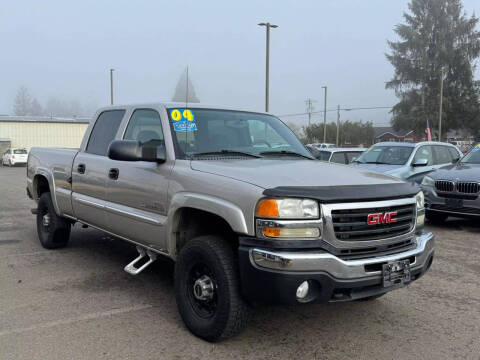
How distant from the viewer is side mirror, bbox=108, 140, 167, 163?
3.92 meters

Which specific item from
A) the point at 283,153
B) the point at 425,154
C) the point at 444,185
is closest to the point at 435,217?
the point at 444,185

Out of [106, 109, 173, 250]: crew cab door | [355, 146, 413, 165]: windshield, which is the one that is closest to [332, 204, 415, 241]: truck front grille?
[106, 109, 173, 250]: crew cab door

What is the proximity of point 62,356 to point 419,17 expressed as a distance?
167ft

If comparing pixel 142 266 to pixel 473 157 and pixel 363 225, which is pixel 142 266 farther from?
pixel 473 157

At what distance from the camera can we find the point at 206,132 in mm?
4336

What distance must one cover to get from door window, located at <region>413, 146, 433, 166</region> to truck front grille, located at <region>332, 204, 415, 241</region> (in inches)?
297

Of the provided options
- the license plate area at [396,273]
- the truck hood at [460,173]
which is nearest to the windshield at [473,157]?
the truck hood at [460,173]

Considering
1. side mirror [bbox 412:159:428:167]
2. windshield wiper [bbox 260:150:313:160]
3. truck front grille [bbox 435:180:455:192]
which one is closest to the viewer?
windshield wiper [bbox 260:150:313:160]

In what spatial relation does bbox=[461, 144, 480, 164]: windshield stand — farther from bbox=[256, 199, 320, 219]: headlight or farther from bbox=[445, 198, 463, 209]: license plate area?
bbox=[256, 199, 320, 219]: headlight

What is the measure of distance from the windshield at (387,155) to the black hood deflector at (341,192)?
7534 millimetres

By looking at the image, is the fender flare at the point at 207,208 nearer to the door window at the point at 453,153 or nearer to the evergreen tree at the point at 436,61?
the door window at the point at 453,153

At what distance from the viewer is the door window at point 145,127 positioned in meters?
4.42

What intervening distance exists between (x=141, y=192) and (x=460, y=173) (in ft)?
20.7

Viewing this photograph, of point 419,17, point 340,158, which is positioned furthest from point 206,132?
point 419,17
